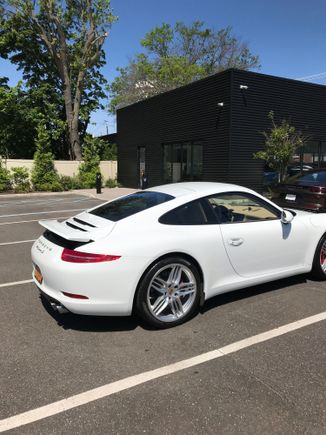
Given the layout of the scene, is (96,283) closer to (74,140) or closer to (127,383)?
(127,383)

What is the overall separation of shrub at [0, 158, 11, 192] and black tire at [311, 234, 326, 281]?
20.8 metres

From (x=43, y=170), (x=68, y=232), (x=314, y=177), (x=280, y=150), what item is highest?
(x=280, y=150)

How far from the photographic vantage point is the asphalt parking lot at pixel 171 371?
8.24ft

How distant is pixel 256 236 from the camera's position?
173 inches

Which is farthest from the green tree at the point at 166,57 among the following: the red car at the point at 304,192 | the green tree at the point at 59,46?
the red car at the point at 304,192

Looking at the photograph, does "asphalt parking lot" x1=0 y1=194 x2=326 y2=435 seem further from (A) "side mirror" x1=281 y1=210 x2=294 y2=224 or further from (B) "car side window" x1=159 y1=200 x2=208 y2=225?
(B) "car side window" x1=159 y1=200 x2=208 y2=225

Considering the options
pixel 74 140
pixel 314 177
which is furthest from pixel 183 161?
pixel 74 140

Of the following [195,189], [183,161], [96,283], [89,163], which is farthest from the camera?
[89,163]

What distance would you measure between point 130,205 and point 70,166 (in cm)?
2283

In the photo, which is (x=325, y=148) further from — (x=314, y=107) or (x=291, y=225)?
(x=291, y=225)

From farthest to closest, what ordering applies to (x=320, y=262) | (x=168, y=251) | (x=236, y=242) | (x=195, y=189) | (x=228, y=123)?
(x=228, y=123)
(x=320, y=262)
(x=195, y=189)
(x=236, y=242)
(x=168, y=251)

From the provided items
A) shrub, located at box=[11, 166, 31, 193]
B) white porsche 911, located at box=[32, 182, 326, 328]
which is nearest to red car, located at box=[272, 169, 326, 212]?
white porsche 911, located at box=[32, 182, 326, 328]

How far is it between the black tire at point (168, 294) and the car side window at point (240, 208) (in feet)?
2.76

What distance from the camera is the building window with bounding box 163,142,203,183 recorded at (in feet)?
59.1
